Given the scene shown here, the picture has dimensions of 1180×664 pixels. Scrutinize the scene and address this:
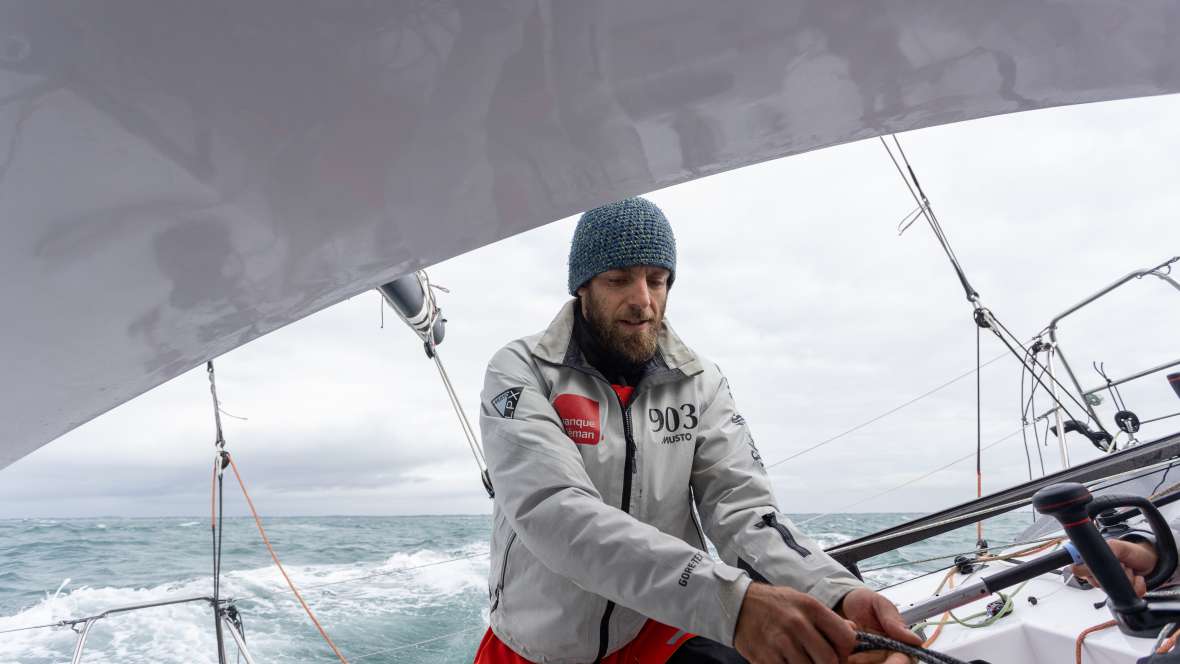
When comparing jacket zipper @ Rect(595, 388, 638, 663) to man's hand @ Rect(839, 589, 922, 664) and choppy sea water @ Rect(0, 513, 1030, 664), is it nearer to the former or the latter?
man's hand @ Rect(839, 589, 922, 664)

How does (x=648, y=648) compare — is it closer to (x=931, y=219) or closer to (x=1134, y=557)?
(x=1134, y=557)

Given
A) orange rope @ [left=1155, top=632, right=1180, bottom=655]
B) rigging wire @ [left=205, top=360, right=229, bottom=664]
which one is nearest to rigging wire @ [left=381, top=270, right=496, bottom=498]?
rigging wire @ [left=205, top=360, right=229, bottom=664]

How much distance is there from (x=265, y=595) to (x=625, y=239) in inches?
179

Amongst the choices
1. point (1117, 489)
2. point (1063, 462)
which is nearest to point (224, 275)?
point (1117, 489)

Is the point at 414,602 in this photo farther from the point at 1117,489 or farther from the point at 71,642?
the point at 1117,489

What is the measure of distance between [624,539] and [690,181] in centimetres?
43

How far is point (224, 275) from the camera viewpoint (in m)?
0.56

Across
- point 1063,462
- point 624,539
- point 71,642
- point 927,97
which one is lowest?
point 71,642

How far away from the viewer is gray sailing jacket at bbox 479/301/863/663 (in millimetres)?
836

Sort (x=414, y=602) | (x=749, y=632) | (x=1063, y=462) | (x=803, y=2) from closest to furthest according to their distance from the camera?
(x=803, y=2), (x=749, y=632), (x=1063, y=462), (x=414, y=602)

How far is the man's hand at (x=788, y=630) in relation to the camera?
2.30 feet

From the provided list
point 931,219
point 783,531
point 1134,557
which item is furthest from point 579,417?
point 931,219

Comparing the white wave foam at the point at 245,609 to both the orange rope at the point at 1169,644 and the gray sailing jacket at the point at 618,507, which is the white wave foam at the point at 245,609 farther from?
the orange rope at the point at 1169,644

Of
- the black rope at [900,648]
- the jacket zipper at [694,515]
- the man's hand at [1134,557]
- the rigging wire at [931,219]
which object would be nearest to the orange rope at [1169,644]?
the man's hand at [1134,557]
